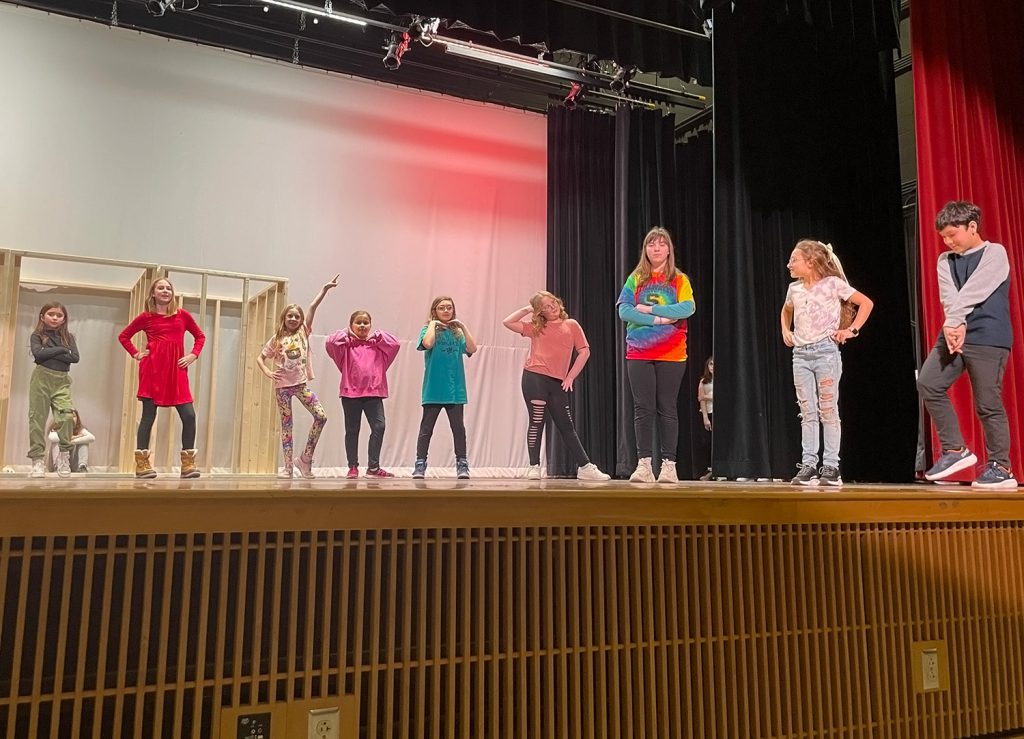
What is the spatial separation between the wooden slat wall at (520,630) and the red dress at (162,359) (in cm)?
224

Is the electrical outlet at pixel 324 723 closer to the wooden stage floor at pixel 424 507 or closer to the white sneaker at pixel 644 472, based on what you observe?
the wooden stage floor at pixel 424 507

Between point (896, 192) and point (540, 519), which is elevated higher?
point (896, 192)

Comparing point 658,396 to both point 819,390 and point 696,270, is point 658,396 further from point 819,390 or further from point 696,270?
point 696,270

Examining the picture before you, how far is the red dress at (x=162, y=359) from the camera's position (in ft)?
14.2

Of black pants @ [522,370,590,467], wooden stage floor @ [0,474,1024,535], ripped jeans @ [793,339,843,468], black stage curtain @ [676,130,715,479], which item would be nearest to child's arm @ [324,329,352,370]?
black pants @ [522,370,590,467]

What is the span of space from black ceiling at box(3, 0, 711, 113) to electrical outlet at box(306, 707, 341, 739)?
4746 mm

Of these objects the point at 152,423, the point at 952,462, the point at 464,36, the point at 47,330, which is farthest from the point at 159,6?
the point at 952,462

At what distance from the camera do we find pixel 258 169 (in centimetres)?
712

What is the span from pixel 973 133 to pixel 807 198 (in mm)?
1262

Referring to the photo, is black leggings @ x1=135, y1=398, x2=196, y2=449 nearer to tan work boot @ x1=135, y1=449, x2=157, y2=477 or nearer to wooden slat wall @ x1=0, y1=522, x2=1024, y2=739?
tan work boot @ x1=135, y1=449, x2=157, y2=477

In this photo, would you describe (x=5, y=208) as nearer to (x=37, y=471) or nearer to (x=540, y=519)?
(x=37, y=471)

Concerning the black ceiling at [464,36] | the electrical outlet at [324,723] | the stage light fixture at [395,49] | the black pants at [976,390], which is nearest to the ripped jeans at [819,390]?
the black pants at [976,390]

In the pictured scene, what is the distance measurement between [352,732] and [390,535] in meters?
0.53

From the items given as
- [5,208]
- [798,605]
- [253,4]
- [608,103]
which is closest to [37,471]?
[5,208]
